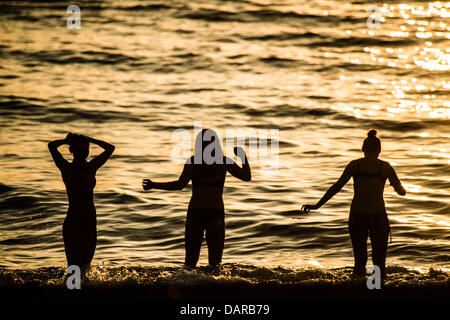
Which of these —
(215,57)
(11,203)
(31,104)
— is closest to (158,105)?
(31,104)

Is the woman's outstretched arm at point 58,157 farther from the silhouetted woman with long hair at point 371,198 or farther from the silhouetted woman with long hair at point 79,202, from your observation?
the silhouetted woman with long hair at point 371,198

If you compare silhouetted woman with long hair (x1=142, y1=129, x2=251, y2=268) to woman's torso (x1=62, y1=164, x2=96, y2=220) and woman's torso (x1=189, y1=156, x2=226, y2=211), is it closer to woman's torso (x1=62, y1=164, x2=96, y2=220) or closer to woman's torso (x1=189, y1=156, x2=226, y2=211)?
woman's torso (x1=189, y1=156, x2=226, y2=211)

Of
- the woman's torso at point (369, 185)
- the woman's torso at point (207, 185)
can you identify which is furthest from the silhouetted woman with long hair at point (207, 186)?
the woman's torso at point (369, 185)

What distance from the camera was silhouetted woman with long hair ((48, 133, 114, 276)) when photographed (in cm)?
820

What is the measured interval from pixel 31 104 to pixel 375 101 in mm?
11317

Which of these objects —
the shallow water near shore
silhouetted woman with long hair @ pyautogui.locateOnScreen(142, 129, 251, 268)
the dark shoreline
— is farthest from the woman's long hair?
the shallow water near shore

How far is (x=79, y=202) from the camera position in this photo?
8.29 metres

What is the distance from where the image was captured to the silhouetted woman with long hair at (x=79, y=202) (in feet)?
26.9

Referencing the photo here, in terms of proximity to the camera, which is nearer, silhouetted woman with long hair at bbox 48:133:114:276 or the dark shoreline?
the dark shoreline

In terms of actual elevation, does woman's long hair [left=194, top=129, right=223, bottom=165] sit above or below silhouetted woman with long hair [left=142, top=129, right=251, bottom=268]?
above

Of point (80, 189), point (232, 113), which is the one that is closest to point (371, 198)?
point (80, 189)

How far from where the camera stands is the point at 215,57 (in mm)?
29203

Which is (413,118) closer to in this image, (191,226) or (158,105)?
(158,105)

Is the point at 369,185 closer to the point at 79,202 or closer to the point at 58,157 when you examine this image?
the point at 79,202
